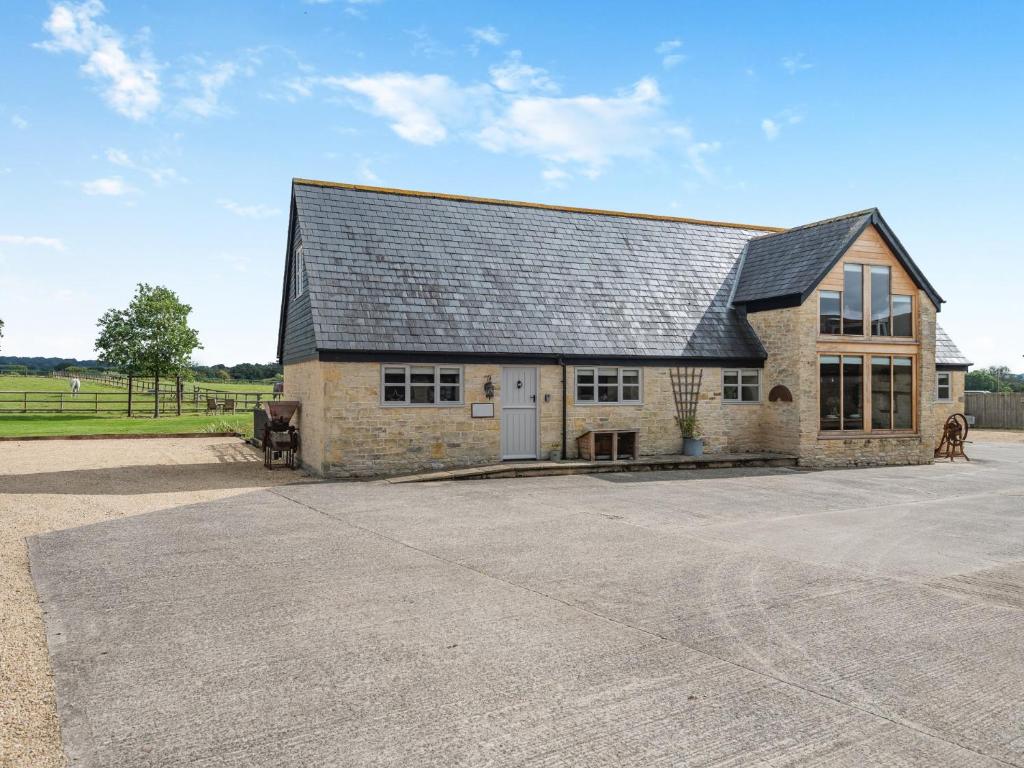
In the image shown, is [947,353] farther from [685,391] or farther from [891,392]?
[685,391]

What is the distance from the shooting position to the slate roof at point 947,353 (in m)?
26.2

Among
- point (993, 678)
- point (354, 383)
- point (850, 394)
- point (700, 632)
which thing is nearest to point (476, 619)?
Answer: point (700, 632)

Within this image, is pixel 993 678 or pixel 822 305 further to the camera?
pixel 822 305

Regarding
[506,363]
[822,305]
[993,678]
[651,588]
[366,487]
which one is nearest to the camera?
[993,678]

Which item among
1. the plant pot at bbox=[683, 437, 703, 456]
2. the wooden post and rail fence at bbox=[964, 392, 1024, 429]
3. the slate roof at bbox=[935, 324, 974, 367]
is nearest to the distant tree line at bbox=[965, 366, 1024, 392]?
the wooden post and rail fence at bbox=[964, 392, 1024, 429]

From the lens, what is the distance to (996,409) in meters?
35.6

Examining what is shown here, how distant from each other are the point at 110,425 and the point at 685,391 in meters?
24.2

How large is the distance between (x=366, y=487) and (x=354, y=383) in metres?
2.51

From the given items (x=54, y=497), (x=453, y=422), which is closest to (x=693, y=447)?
(x=453, y=422)

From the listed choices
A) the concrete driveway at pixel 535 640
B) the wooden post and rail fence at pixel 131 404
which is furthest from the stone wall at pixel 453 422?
the wooden post and rail fence at pixel 131 404

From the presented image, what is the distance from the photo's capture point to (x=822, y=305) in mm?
19297

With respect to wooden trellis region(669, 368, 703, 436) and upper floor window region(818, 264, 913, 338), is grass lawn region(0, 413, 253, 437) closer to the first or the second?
wooden trellis region(669, 368, 703, 436)

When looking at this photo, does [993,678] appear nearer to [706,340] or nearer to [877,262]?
[706,340]

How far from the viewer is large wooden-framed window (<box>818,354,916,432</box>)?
1936 cm
